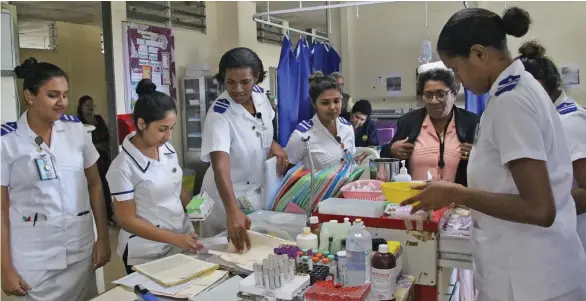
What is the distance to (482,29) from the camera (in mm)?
1253

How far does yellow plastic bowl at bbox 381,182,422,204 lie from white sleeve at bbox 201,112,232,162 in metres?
0.82

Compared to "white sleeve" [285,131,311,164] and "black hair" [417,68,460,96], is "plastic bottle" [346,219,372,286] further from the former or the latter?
"white sleeve" [285,131,311,164]

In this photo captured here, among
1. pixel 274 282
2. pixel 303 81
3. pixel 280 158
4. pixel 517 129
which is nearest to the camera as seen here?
pixel 517 129

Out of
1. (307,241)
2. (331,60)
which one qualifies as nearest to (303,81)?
(331,60)

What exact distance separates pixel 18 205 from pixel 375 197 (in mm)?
1394

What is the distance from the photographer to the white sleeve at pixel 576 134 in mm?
1617

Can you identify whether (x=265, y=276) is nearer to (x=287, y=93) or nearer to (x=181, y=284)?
(x=181, y=284)

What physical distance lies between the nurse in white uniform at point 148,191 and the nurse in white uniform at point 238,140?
0.64 ft

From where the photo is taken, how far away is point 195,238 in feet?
6.31

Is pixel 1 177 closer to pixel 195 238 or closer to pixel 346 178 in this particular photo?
pixel 195 238

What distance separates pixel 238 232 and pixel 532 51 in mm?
1360

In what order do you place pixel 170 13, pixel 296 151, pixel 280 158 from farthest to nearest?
pixel 170 13 → pixel 296 151 → pixel 280 158

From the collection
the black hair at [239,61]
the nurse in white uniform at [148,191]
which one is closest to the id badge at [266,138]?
the black hair at [239,61]

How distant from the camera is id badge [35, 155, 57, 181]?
1.90m
